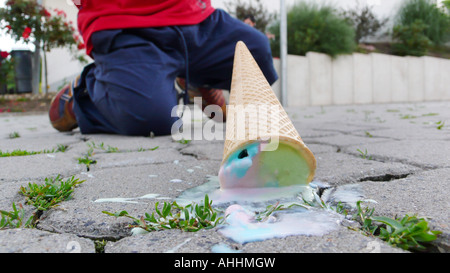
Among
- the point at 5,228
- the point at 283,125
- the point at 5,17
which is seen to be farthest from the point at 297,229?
the point at 5,17

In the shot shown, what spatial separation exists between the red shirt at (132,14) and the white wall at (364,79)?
193 inches

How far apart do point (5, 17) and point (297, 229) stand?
6.87 metres

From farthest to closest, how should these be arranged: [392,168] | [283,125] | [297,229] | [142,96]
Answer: [142,96] → [392,168] → [283,125] → [297,229]

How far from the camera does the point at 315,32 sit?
7.38 meters

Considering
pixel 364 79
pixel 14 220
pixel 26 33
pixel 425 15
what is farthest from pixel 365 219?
pixel 425 15

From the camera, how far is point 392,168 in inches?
43.1

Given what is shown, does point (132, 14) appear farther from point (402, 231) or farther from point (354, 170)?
point (402, 231)

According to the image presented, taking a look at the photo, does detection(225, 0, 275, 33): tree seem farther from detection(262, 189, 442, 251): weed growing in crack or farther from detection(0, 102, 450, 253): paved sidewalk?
detection(262, 189, 442, 251): weed growing in crack

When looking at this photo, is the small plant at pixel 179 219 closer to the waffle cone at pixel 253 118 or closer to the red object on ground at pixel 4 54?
the waffle cone at pixel 253 118

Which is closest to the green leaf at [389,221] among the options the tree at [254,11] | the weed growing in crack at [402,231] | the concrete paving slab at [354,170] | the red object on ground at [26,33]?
the weed growing in crack at [402,231]

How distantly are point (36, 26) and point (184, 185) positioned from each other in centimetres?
630

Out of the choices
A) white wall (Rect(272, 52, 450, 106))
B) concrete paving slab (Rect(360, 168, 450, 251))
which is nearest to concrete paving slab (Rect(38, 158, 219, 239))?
concrete paving slab (Rect(360, 168, 450, 251))

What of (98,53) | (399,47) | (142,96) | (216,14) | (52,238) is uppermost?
(399,47)
